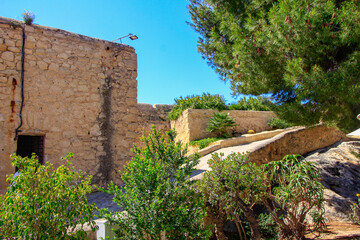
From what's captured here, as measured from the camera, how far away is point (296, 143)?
8.52 meters

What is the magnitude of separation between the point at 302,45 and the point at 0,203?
6307mm

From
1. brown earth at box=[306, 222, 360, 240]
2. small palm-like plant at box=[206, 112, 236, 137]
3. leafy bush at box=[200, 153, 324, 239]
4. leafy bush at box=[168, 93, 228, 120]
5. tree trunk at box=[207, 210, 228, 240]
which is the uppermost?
leafy bush at box=[168, 93, 228, 120]

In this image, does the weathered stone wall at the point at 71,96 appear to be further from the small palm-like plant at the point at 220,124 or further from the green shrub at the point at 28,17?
the small palm-like plant at the point at 220,124

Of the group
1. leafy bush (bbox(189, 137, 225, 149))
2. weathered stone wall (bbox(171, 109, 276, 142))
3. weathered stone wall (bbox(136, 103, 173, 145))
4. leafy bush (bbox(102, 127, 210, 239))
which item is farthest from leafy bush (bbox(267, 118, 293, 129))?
leafy bush (bbox(102, 127, 210, 239))

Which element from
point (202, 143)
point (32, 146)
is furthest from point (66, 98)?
point (202, 143)

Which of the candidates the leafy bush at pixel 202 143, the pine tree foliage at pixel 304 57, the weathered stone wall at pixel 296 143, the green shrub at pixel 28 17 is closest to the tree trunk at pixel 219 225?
the weathered stone wall at pixel 296 143

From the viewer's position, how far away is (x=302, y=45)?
6016mm

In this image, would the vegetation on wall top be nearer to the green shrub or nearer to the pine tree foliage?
the pine tree foliage

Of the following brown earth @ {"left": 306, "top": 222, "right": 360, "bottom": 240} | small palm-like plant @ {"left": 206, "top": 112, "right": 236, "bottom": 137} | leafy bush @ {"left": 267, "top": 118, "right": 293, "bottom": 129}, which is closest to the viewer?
brown earth @ {"left": 306, "top": 222, "right": 360, "bottom": 240}

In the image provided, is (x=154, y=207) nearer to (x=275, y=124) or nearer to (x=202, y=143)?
(x=202, y=143)

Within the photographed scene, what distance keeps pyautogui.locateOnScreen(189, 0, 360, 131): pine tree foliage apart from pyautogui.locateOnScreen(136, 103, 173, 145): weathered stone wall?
6150mm

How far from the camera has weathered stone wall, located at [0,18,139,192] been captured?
16.8 ft

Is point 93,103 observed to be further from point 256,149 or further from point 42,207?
point 256,149

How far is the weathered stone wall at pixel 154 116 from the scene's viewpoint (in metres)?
13.1
